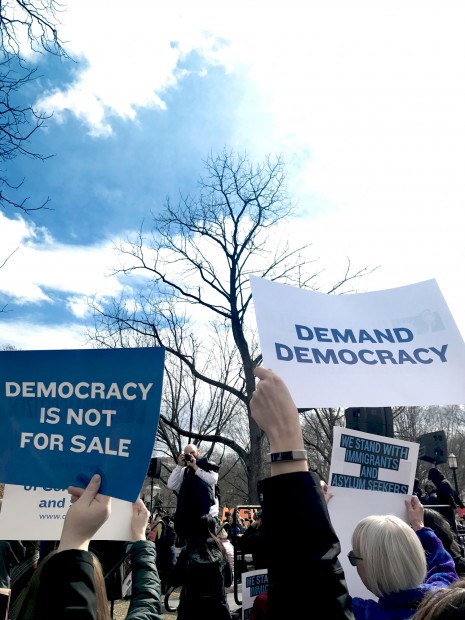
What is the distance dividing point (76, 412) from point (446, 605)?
4.82ft

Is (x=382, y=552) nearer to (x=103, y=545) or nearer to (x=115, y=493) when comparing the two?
(x=115, y=493)

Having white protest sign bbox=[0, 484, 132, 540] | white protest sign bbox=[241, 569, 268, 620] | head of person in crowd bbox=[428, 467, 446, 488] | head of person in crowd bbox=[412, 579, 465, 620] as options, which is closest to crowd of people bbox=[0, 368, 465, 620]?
head of person in crowd bbox=[412, 579, 465, 620]

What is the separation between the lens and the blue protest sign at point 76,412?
74.0 inches

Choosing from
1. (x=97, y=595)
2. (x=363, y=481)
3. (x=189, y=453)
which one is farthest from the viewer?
(x=189, y=453)

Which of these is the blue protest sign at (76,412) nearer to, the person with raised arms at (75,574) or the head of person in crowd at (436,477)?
the person with raised arms at (75,574)

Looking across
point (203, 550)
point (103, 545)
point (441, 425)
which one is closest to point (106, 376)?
point (103, 545)

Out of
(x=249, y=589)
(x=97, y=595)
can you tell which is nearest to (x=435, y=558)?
(x=249, y=589)

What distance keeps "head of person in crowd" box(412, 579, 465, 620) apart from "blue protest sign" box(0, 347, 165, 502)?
1.06 metres

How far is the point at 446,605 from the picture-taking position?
0.92m

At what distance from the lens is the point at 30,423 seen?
6.68 feet

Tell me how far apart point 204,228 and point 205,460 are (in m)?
14.4

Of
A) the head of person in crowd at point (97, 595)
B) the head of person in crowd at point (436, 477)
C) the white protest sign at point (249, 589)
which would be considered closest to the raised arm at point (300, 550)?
the head of person in crowd at point (97, 595)

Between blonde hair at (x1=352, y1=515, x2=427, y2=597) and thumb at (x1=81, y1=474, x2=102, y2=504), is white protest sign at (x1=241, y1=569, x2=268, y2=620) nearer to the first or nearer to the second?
blonde hair at (x1=352, y1=515, x2=427, y2=597)

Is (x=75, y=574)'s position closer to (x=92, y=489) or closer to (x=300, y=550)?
(x=92, y=489)
